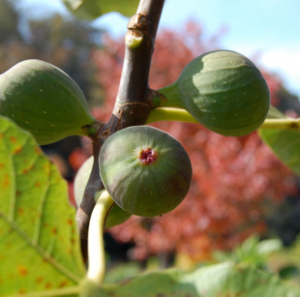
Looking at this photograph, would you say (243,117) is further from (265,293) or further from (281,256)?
(281,256)

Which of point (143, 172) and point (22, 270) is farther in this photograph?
point (143, 172)

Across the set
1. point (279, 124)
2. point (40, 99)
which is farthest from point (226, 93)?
point (40, 99)

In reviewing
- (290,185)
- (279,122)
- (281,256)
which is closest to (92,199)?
(279,122)

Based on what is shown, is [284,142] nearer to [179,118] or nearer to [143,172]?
[179,118]

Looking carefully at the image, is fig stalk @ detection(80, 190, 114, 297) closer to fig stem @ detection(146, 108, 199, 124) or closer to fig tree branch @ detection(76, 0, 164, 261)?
fig tree branch @ detection(76, 0, 164, 261)

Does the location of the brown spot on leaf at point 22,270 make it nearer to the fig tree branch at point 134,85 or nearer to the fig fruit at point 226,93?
the fig tree branch at point 134,85

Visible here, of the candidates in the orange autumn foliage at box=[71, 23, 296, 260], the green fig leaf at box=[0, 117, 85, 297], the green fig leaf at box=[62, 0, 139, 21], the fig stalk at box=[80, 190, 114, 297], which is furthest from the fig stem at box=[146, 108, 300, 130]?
the orange autumn foliage at box=[71, 23, 296, 260]
